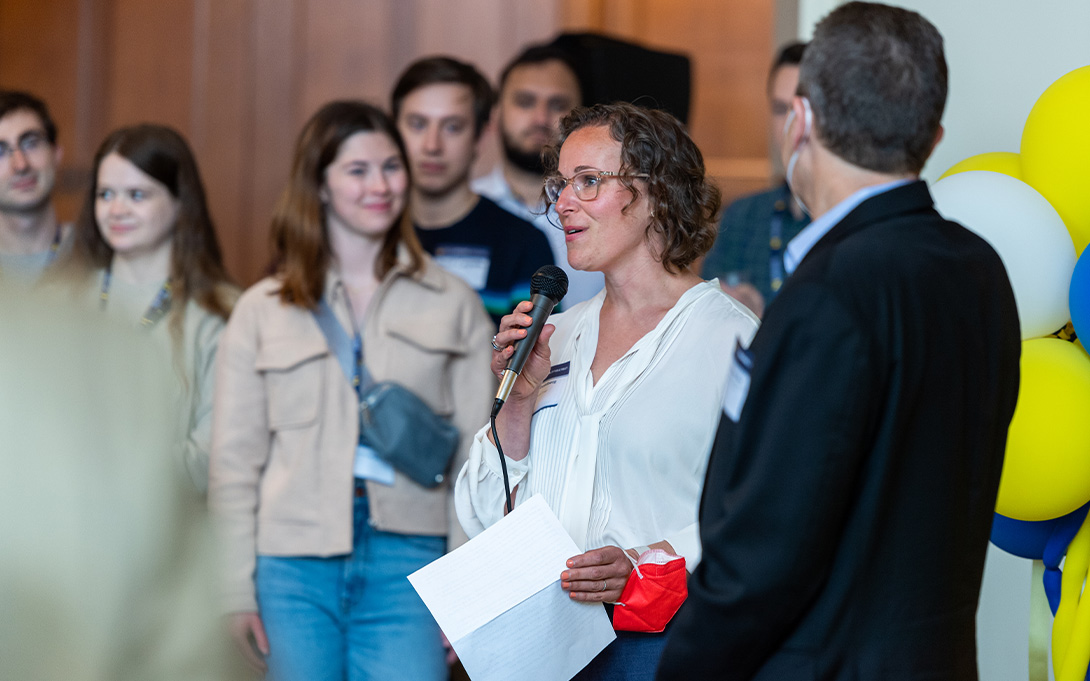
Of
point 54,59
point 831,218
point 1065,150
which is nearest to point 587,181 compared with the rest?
point 831,218

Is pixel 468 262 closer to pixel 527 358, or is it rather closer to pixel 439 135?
pixel 439 135

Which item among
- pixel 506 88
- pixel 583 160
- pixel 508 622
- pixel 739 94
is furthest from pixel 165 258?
pixel 739 94

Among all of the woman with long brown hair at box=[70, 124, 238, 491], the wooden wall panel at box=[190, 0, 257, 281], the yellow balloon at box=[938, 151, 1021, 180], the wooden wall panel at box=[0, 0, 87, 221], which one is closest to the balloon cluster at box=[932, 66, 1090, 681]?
the yellow balloon at box=[938, 151, 1021, 180]

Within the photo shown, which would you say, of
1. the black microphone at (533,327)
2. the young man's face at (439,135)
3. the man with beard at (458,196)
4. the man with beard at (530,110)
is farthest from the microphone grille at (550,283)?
the man with beard at (530,110)

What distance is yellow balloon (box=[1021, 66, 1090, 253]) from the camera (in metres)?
1.91

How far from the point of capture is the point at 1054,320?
1967 millimetres

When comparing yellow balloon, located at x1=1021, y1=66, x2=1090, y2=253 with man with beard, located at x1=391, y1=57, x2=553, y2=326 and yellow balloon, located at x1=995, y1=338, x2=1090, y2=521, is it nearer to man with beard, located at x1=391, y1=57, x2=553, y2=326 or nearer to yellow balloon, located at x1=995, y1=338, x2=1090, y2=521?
yellow balloon, located at x1=995, y1=338, x2=1090, y2=521

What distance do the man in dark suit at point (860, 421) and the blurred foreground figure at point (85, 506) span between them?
691 millimetres

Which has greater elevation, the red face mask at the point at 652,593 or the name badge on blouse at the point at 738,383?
the name badge on blouse at the point at 738,383

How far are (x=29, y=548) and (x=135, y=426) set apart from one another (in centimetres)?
12

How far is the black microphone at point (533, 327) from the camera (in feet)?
5.85

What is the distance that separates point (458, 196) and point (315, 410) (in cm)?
110

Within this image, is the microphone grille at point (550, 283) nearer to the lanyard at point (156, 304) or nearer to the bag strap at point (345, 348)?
the bag strap at point (345, 348)

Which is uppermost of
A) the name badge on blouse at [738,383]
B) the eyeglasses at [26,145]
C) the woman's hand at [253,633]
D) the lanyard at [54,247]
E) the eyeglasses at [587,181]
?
the eyeglasses at [587,181]
